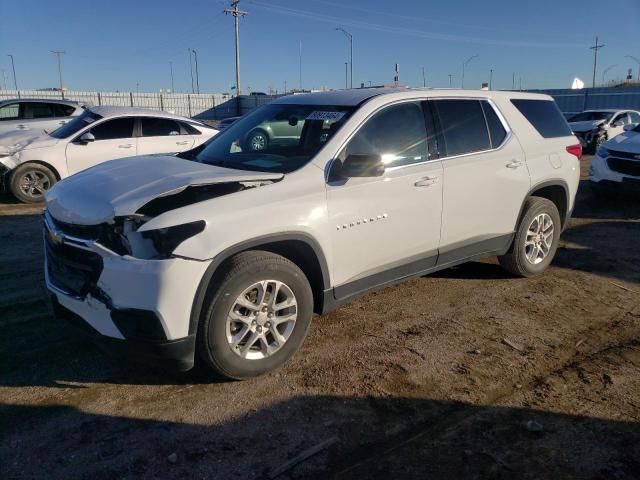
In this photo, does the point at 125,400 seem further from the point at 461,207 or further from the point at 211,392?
the point at 461,207

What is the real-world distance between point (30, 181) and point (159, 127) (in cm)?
243

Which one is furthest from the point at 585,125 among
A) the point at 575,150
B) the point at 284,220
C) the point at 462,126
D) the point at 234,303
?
the point at 234,303

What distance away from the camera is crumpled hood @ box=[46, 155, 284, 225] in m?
3.29

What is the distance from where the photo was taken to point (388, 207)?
4.13 meters

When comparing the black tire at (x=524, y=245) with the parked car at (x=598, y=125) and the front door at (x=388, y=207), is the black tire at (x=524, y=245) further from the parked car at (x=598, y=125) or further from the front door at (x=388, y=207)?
the parked car at (x=598, y=125)

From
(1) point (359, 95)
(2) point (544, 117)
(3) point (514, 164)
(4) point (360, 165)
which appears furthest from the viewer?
(2) point (544, 117)

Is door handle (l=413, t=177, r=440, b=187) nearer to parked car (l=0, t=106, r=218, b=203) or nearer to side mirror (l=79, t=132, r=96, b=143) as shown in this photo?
parked car (l=0, t=106, r=218, b=203)

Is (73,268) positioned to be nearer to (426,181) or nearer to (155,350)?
(155,350)

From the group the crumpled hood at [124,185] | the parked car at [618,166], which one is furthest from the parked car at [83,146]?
the parked car at [618,166]

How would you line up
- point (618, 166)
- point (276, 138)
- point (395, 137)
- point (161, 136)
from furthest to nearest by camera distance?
point (161, 136)
point (618, 166)
point (276, 138)
point (395, 137)

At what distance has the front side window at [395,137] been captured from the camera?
4148 millimetres

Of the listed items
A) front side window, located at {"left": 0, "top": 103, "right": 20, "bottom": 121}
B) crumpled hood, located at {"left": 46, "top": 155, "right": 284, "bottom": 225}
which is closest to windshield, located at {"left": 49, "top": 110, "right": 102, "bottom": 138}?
→ front side window, located at {"left": 0, "top": 103, "right": 20, "bottom": 121}

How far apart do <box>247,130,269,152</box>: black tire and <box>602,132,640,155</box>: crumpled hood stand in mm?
7153

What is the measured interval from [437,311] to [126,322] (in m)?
2.76
